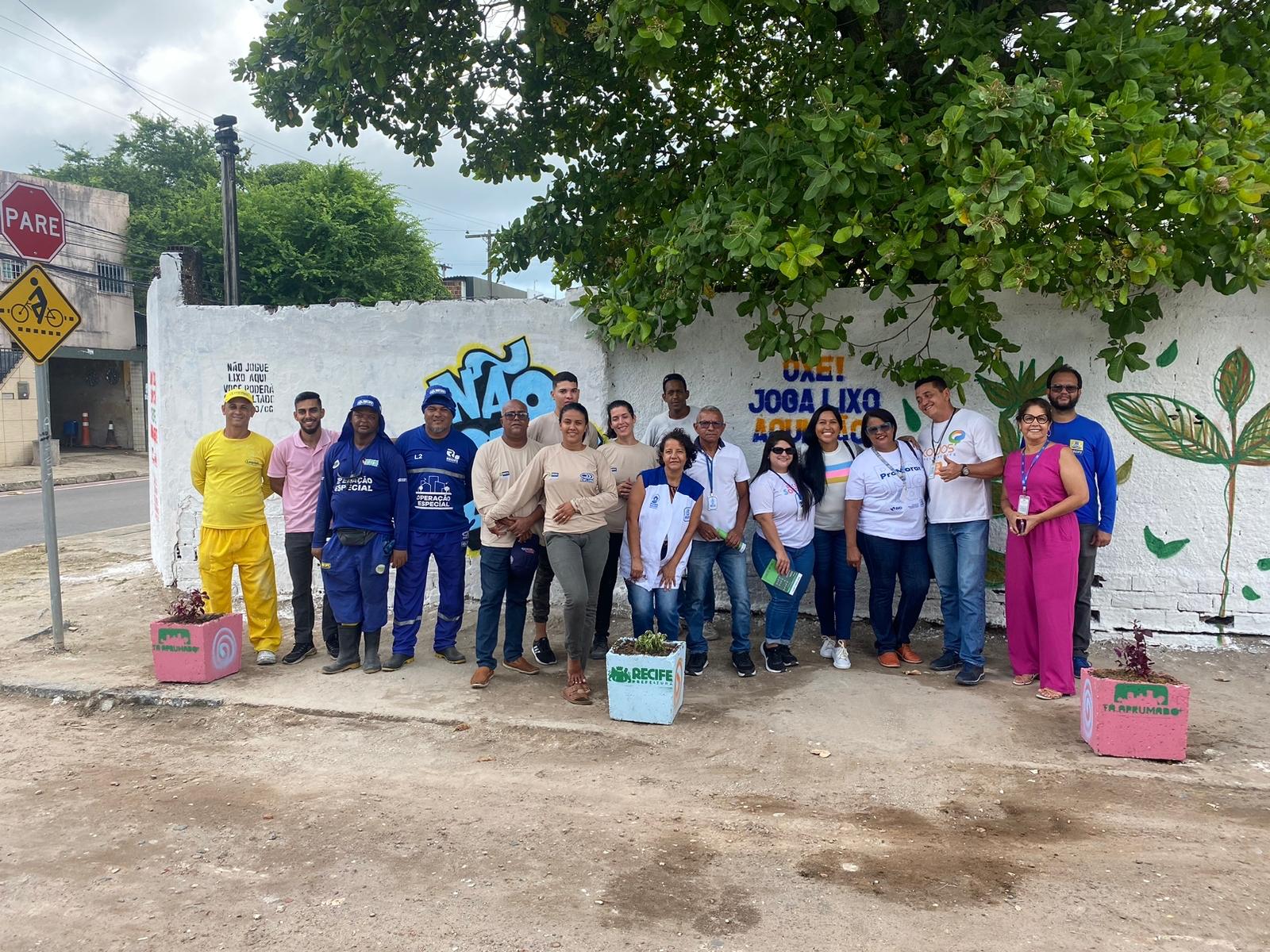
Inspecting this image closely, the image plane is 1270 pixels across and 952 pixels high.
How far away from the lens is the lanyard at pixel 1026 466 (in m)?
5.36

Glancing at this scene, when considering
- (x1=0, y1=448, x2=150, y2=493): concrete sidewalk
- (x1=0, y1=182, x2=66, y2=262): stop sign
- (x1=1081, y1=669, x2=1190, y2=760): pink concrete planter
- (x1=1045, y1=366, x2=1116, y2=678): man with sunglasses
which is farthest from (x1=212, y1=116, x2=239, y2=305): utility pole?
(x1=1081, y1=669, x2=1190, y2=760): pink concrete planter

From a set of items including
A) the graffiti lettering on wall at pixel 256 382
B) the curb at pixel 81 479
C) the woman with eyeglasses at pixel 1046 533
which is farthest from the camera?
the curb at pixel 81 479

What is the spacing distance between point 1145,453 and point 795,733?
3.38 m

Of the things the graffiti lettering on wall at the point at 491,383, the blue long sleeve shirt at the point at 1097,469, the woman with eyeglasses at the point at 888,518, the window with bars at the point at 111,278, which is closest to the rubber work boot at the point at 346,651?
the graffiti lettering on wall at the point at 491,383

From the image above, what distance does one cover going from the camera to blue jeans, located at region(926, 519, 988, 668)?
5.65m

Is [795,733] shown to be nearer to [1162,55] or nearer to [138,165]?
[1162,55]

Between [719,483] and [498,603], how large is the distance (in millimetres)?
1609

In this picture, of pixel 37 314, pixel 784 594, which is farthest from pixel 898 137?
pixel 37 314

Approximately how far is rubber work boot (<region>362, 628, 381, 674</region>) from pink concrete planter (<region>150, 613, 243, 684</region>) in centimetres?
91

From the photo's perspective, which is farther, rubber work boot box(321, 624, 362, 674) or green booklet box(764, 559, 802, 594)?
rubber work boot box(321, 624, 362, 674)

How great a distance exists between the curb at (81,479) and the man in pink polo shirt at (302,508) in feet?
48.5

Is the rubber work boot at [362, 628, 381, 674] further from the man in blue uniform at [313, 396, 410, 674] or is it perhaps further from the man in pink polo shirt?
the man in pink polo shirt

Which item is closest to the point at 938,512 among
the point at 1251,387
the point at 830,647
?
the point at 830,647

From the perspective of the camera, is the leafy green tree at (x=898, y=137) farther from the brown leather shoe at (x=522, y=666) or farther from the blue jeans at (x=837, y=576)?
the brown leather shoe at (x=522, y=666)
